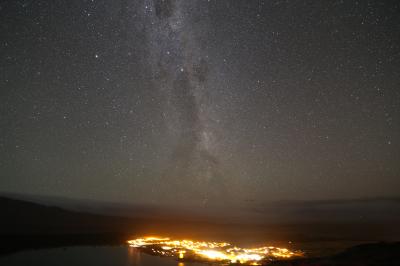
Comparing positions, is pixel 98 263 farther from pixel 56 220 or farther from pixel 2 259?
pixel 56 220

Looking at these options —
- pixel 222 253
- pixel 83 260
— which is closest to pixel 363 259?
pixel 222 253

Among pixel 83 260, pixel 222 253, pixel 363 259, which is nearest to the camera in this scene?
pixel 83 260

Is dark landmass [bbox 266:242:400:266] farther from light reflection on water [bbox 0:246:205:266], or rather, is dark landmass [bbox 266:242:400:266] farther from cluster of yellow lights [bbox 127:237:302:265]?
light reflection on water [bbox 0:246:205:266]

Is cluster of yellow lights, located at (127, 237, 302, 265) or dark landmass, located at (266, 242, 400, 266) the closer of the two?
dark landmass, located at (266, 242, 400, 266)

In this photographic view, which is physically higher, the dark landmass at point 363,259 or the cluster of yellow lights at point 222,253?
the dark landmass at point 363,259

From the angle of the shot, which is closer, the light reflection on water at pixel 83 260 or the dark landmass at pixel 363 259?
the light reflection on water at pixel 83 260

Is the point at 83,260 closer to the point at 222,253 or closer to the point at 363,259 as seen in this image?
the point at 222,253

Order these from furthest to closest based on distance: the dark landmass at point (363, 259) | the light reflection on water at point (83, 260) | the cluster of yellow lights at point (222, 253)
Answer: the cluster of yellow lights at point (222, 253), the dark landmass at point (363, 259), the light reflection on water at point (83, 260)

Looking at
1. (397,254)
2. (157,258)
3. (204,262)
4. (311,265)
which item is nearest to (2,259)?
(157,258)

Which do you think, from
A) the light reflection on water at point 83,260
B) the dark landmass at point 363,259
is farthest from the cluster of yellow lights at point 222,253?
the dark landmass at point 363,259

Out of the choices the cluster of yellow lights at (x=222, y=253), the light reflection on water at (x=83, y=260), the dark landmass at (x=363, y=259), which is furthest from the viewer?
the cluster of yellow lights at (x=222, y=253)

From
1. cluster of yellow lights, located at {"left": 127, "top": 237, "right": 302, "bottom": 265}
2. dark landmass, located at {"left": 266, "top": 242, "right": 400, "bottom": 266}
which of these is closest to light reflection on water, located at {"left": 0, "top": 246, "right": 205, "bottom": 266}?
cluster of yellow lights, located at {"left": 127, "top": 237, "right": 302, "bottom": 265}

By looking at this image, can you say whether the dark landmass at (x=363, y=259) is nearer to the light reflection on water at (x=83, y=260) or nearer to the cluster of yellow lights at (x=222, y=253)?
the cluster of yellow lights at (x=222, y=253)
